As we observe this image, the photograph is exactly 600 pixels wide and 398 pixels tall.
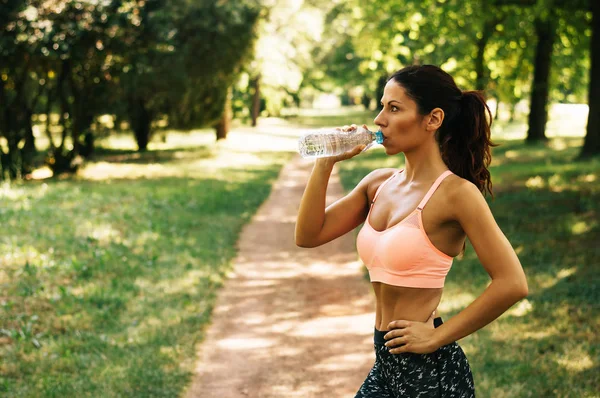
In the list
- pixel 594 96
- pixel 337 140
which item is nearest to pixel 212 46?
pixel 594 96

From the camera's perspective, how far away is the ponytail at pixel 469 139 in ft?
8.64

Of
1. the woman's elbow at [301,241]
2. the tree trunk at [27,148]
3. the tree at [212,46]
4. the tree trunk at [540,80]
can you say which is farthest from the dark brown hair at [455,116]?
the tree trunk at [540,80]

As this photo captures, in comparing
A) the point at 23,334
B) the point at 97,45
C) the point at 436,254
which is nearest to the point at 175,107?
the point at 97,45

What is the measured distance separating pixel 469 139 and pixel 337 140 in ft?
1.67

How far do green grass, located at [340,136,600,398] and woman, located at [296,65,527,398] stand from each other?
292cm

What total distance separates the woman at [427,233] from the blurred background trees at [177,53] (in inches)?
464

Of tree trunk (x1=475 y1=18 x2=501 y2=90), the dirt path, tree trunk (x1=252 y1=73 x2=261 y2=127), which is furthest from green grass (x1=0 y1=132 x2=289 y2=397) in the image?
tree trunk (x1=252 y1=73 x2=261 y2=127)

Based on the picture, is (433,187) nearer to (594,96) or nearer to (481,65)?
(594,96)

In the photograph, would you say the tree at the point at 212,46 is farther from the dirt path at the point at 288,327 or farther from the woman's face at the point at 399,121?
the woman's face at the point at 399,121

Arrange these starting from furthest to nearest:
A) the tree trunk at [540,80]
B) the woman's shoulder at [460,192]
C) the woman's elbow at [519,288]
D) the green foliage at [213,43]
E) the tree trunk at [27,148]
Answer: the tree trunk at [540,80], the green foliage at [213,43], the tree trunk at [27,148], the woman's shoulder at [460,192], the woman's elbow at [519,288]

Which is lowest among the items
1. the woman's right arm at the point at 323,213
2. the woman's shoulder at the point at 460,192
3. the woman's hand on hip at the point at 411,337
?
the woman's hand on hip at the point at 411,337

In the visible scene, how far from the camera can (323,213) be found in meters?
2.94

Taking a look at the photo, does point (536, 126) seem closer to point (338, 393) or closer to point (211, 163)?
point (211, 163)

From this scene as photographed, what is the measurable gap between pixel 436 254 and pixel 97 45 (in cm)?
1633
